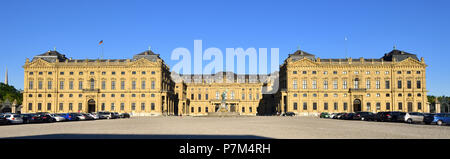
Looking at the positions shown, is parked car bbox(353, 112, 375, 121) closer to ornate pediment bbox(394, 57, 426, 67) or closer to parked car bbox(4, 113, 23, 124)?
parked car bbox(4, 113, 23, 124)

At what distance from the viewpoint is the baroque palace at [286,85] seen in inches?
3253

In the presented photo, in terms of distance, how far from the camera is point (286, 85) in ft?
283

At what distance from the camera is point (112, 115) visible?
189ft

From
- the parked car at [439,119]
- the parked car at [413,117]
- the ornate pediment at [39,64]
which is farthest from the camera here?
the ornate pediment at [39,64]

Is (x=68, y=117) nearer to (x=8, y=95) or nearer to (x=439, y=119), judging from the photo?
(x=439, y=119)

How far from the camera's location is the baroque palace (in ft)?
271

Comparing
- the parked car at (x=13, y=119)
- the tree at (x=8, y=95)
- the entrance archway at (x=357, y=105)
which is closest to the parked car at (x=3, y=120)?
the parked car at (x=13, y=119)

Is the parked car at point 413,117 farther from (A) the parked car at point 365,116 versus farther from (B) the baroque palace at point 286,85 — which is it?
(B) the baroque palace at point 286,85

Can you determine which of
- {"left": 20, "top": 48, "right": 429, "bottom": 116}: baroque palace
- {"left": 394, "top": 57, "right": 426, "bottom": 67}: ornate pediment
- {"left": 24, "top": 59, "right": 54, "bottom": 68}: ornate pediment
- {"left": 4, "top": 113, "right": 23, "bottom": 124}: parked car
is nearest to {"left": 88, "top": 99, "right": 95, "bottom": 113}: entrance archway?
{"left": 20, "top": 48, "right": 429, "bottom": 116}: baroque palace

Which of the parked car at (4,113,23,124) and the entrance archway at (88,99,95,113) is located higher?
the parked car at (4,113,23,124)

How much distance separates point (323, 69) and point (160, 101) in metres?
36.5

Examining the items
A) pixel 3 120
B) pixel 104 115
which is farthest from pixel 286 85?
pixel 3 120
